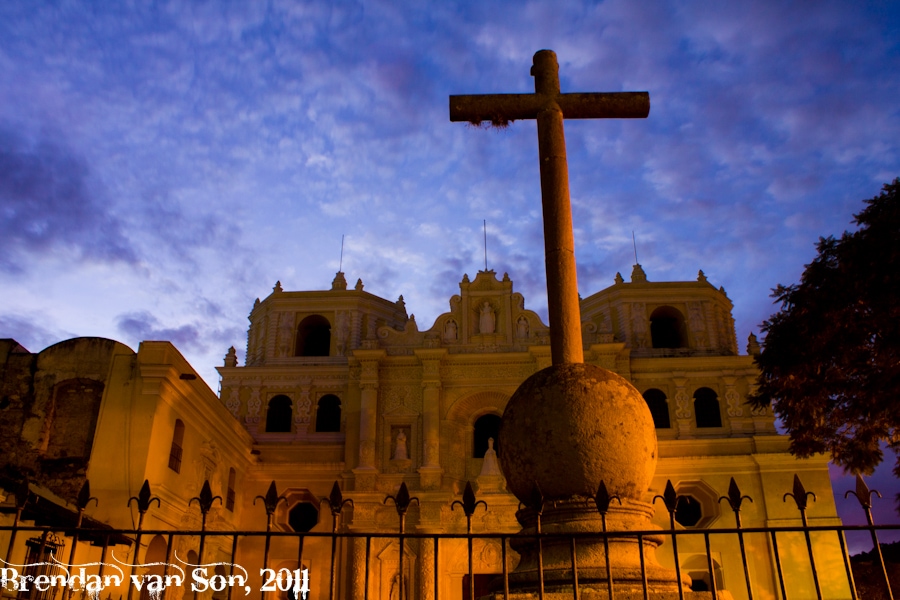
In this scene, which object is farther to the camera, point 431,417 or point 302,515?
point 302,515

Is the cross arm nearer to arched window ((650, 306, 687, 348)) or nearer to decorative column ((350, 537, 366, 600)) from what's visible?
decorative column ((350, 537, 366, 600))

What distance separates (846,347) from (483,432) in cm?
1374

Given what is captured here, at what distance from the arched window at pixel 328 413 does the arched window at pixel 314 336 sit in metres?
2.66

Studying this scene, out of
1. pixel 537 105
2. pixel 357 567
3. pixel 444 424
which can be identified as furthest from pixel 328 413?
pixel 537 105

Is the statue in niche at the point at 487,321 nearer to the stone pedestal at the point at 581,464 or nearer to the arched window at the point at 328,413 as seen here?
the arched window at the point at 328,413

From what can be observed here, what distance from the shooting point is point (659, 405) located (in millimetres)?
25125

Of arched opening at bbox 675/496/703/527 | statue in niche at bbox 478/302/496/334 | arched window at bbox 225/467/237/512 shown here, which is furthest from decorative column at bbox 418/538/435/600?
arched opening at bbox 675/496/703/527

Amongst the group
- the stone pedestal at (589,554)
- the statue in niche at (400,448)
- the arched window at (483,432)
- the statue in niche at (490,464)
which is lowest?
the stone pedestal at (589,554)

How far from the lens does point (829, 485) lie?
22297mm

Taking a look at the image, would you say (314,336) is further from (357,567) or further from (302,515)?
(357,567)

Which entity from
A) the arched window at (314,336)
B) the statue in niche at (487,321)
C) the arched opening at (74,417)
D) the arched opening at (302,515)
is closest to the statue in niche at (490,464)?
the statue in niche at (487,321)

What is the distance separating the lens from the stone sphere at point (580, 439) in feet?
18.7

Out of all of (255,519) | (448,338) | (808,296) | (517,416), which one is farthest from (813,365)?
(255,519)

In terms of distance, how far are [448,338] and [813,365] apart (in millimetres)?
13695
